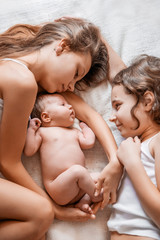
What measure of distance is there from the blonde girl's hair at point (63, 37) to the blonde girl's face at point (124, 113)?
183mm

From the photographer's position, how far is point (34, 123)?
5.04 feet

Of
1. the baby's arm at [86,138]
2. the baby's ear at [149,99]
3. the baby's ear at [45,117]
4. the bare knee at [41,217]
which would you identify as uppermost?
the baby's ear at [149,99]

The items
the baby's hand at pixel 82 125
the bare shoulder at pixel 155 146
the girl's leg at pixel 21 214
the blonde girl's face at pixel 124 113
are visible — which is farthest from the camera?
the baby's hand at pixel 82 125

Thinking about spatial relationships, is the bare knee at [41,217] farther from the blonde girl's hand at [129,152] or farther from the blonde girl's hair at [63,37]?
the blonde girl's hair at [63,37]

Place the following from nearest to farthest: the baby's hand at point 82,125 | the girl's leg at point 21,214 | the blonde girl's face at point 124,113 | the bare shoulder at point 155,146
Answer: the girl's leg at point 21,214 → the bare shoulder at point 155,146 → the blonde girl's face at point 124,113 → the baby's hand at point 82,125

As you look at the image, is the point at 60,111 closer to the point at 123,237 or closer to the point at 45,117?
the point at 45,117

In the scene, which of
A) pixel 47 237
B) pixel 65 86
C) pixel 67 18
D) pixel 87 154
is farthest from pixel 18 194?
pixel 67 18

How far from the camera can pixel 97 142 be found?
5.41 feet

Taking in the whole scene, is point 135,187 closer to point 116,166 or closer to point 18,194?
point 116,166

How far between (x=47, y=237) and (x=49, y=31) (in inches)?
38.4

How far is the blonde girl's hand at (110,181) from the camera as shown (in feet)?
4.80

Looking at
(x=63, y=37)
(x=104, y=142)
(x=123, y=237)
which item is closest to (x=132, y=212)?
(x=123, y=237)

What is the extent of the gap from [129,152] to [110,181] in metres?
0.16

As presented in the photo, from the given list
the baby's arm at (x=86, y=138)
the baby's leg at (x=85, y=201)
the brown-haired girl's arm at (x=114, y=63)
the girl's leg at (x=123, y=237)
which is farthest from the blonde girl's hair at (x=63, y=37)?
the girl's leg at (x=123, y=237)
